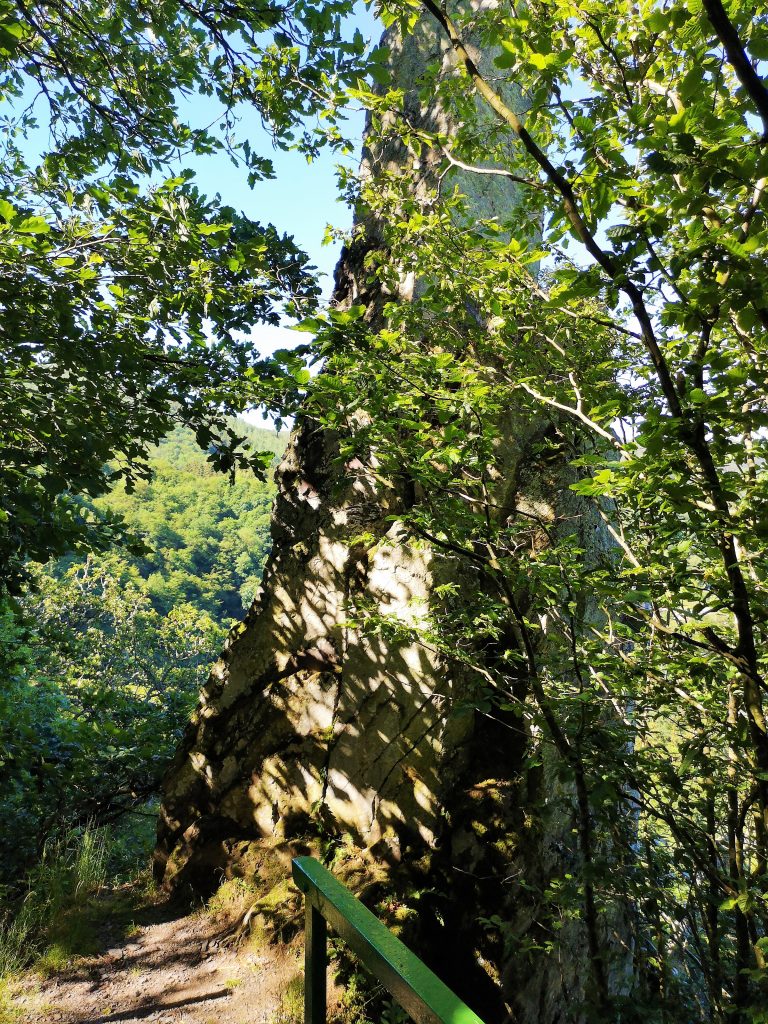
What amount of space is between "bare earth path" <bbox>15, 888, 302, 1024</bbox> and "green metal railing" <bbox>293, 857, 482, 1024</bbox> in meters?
2.81

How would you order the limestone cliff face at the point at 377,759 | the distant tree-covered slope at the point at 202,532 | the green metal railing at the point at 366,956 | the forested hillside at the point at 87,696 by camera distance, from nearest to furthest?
the green metal railing at the point at 366,956 < the limestone cliff face at the point at 377,759 < the forested hillside at the point at 87,696 < the distant tree-covered slope at the point at 202,532

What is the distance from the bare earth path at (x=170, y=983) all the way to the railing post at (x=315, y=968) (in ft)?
8.95

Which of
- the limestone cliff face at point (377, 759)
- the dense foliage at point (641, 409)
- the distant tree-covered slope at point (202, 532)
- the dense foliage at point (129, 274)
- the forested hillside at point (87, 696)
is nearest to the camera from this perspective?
the dense foliage at point (641, 409)

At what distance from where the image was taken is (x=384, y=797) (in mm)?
4715

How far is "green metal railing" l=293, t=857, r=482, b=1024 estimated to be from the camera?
981mm

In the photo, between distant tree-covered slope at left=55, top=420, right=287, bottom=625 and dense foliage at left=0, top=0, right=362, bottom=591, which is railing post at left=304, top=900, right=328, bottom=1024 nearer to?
dense foliage at left=0, top=0, right=362, bottom=591

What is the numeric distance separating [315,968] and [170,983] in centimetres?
334

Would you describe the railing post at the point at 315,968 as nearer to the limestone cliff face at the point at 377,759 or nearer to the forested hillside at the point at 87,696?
the limestone cliff face at the point at 377,759

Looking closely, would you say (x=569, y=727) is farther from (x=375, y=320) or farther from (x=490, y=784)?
(x=375, y=320)

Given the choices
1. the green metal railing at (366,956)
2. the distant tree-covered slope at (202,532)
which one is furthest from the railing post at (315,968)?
the distant tree-covered slope at (202,532)

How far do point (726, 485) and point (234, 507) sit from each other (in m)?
71.6

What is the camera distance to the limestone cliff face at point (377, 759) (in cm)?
421

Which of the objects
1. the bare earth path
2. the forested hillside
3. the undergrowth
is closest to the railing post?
the forested hillside

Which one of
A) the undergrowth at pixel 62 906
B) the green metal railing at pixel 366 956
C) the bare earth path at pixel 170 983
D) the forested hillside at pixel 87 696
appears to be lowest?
the bare earth path at pixel 170 983
